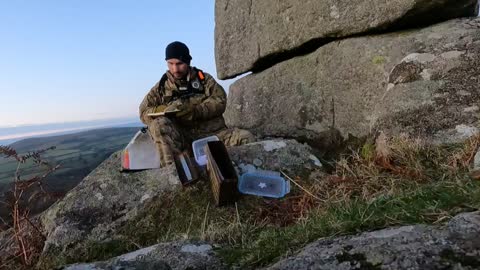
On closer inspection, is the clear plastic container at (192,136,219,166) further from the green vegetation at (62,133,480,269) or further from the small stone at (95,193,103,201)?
the small stone at (95,193,103,201)

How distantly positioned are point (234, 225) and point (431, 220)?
176 centimetres

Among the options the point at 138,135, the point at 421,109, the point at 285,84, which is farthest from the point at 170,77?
the point at 421,109

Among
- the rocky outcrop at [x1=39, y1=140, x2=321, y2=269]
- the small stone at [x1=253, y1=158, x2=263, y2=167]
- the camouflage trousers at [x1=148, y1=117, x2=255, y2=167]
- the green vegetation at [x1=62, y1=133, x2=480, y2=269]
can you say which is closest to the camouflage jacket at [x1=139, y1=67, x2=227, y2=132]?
the camouflage trousers at [x1=148, y1=117, x2=255, y2=167]

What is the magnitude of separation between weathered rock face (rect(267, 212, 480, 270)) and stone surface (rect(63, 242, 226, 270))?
64cm

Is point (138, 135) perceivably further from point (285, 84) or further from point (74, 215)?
point (285, 84)

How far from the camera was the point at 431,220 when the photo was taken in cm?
279

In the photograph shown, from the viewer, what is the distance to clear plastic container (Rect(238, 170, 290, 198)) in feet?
16.9

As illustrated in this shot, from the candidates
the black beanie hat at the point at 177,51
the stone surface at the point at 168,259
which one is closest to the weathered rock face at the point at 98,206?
the stone surface at the point at 168,259

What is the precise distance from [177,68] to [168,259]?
413 centimetres

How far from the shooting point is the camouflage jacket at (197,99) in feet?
22.4

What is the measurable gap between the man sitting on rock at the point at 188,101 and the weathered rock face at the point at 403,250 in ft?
13.0

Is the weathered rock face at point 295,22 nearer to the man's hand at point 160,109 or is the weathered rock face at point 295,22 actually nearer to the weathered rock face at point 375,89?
the weathered rock face at point 375,89

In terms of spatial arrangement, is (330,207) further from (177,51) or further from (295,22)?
(295,22)

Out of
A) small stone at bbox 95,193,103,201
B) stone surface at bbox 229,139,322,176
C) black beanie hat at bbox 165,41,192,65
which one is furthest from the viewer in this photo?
black beanie hat at bbox 165,41,192,65
